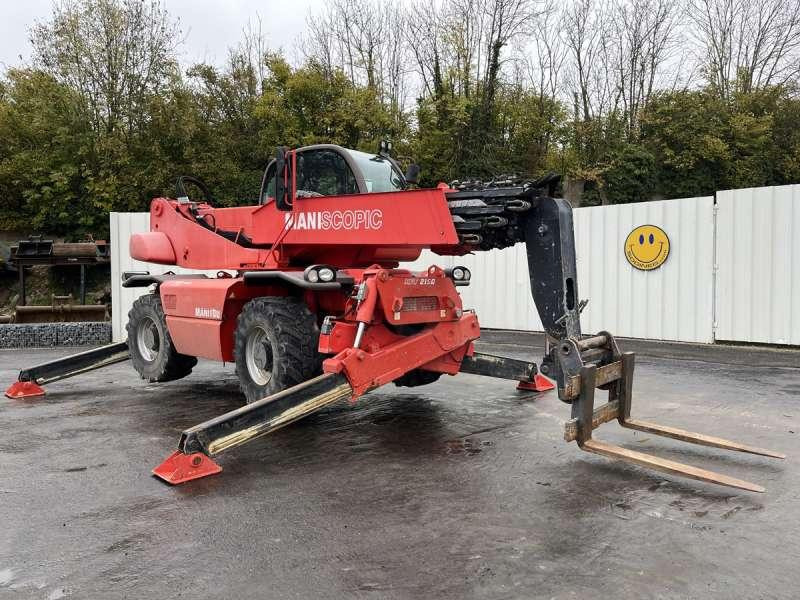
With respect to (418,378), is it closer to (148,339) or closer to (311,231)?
(311,231)

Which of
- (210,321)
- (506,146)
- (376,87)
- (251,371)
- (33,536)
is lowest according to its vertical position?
(33,536)

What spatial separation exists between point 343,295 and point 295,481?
7.09 ft

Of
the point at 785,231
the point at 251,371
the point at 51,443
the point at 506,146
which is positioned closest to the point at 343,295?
the point at 251,371

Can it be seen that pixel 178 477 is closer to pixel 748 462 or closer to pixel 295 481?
pixel 295 481

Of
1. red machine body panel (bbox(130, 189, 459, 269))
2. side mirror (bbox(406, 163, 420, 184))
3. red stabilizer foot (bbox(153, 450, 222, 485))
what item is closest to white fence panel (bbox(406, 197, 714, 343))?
red machine body panel (bbox(130, 189, 459, 269))

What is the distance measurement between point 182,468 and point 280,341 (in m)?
1.58

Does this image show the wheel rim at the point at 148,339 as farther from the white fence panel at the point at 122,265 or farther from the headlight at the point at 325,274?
the white fence panel at the point at 122,265

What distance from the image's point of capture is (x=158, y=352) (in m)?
8.23

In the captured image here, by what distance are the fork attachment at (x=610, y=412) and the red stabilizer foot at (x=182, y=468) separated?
100 inches

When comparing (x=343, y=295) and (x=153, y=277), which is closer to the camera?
(x=343, y=295)

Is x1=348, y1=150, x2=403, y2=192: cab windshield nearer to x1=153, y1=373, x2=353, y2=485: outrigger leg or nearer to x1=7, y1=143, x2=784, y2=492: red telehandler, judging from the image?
x1=7, y1=143, x2=784, y2=492: red telehandler

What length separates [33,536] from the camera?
371 centimetres

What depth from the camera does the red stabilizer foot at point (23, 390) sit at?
25.7 ft

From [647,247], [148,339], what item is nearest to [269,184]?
[148,339]
